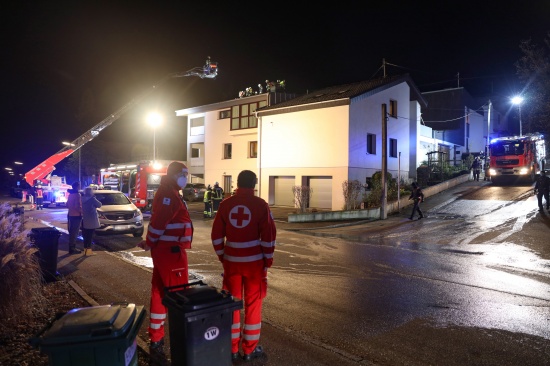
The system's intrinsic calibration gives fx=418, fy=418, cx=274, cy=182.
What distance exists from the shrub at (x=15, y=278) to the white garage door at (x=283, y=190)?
840 inches

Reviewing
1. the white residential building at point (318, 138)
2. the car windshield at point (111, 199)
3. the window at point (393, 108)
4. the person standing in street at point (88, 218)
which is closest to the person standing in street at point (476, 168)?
the white residential building at point (318, 138)

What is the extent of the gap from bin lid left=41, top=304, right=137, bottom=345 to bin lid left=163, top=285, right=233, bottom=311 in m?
0.37

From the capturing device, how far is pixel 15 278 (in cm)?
488

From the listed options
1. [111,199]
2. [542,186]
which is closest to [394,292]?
[111,199]

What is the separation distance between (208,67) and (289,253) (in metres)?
15.4

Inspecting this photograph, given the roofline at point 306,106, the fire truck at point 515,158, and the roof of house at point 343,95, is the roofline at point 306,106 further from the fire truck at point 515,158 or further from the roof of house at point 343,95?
the fire truck at point 515,158

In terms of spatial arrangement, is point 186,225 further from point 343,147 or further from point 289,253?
point 343,147

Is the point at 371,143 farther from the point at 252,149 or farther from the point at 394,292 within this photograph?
the point at 394,292

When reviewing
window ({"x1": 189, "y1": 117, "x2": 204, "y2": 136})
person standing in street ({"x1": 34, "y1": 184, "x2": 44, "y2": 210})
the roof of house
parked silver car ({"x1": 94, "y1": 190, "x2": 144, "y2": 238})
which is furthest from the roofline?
person standing in street ({"x1": 34, "y1": 184, "x2": 44, "y2": 210})

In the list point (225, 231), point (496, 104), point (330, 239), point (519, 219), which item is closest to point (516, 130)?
point (496, 104)

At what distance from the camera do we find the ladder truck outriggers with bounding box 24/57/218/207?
77.5 feet

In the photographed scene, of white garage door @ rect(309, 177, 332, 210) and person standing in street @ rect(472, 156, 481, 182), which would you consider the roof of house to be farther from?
person standing in street @ rect(472, 156, 481, 182)

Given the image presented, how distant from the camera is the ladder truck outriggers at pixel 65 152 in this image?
77.5ft

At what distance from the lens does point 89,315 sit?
2.91 meters
